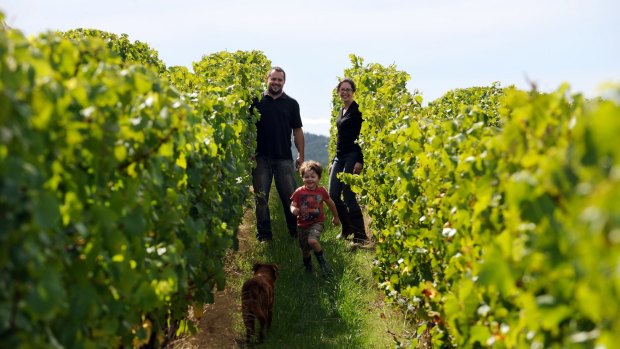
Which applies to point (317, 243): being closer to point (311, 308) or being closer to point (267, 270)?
point (311, 308)

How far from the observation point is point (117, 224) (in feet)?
9.30

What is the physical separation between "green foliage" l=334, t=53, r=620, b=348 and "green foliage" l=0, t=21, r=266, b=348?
140cm

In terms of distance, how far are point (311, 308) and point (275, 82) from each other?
359 cm

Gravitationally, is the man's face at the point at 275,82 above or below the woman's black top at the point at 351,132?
above

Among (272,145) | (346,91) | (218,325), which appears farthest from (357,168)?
(218,325)

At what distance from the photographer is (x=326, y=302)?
720 cm

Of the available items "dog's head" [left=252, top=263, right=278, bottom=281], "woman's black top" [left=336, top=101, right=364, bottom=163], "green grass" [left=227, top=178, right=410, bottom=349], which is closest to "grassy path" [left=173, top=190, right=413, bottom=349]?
"green grass" [left=227, top=178, right=410, bottom=349]

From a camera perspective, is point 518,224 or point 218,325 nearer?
point 518,224

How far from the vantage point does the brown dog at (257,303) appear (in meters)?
5.95

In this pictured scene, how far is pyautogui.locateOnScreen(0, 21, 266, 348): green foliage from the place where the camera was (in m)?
2.17

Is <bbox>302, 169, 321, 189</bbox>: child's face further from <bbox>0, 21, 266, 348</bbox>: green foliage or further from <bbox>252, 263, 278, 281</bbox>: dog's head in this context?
<bbox>0, 21, 266, 348</bbox>: green foliage

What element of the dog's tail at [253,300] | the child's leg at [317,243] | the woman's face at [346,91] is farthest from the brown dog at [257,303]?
the woman's face at [346,91]

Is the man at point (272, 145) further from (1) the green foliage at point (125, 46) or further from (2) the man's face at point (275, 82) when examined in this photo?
(1) the green foliage at point (125, 46)

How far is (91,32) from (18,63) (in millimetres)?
12359
